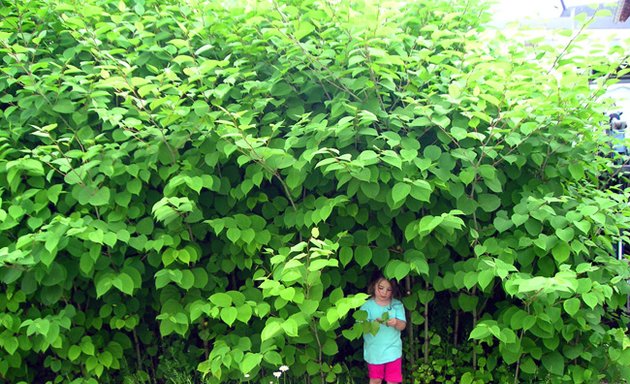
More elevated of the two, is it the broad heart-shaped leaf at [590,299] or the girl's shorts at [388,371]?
the broad heart-shaped leaf at [590,299]

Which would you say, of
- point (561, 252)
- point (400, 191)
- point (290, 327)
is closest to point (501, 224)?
point (561, 252)

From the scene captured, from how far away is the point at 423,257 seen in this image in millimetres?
2924

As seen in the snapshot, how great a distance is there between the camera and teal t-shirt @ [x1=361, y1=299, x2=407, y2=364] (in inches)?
122

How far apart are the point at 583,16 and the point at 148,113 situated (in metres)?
2.20

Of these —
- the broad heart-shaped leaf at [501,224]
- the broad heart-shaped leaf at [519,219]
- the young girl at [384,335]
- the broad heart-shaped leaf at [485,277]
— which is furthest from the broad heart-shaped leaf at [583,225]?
the young girl at [384,335]

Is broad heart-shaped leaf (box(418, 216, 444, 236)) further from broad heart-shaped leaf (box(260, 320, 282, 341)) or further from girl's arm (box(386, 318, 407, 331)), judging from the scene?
broad heart-shaped leaf (box(260, 320, 282, 341))

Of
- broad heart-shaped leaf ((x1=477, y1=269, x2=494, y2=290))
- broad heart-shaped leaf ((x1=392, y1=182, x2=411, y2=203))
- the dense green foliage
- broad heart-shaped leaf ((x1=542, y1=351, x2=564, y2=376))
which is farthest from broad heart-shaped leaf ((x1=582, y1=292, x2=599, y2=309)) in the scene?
broad heart-shaped leaf ((x1=392, y1=182, x2=411, y2=203))

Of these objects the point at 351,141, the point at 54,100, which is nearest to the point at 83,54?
the point at 54,100

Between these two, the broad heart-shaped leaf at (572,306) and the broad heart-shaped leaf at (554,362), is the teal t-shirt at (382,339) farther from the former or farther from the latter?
the broad heart-shaped leaf at (572,306)

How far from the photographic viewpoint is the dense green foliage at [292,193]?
9.14ft

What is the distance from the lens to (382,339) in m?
3.10

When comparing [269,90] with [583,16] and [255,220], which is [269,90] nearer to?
[255,220]

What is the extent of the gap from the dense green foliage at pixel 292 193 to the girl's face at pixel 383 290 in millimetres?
96

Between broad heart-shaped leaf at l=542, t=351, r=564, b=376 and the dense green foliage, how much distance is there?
1 cm
